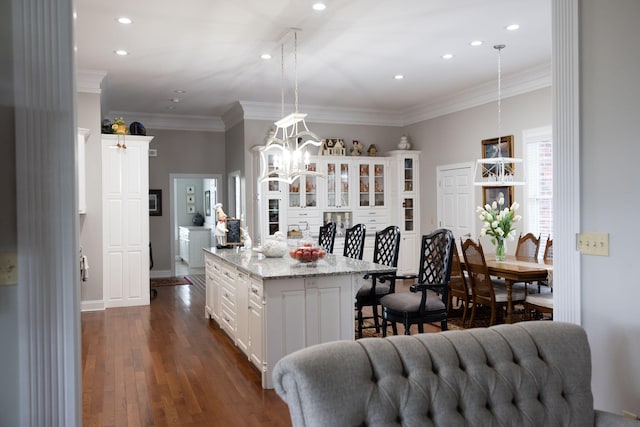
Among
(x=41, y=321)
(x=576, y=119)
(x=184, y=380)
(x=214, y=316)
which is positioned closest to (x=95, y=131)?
(x=214, y=316)

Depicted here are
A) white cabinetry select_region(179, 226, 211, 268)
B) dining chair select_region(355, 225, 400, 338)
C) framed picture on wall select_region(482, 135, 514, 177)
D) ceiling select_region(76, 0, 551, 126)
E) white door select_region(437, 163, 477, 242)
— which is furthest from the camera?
white cabinetry select_region(179, 226, 211, 268)

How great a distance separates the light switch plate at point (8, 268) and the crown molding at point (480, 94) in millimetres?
6101

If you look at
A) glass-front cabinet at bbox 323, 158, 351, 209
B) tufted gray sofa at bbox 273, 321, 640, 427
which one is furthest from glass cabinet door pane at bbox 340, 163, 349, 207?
tufted gray sofa at bbox 273, 321, 640, 427

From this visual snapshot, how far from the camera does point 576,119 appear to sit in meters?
2.51

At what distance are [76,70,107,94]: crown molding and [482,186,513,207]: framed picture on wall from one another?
17.6ft

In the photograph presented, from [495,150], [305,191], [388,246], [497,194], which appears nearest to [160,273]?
[305,191]

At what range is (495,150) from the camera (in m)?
7.27

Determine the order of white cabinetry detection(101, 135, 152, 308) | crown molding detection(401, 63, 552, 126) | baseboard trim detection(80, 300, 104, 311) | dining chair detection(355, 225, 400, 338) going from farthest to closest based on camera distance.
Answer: white cabinetry detection(101, 135, 152, 308)
baseboard trim detection(80, 300, 104, 311)
crown molding detection(401, 63, 552, 126)
dining chair detection(355, 225, 400, 338)

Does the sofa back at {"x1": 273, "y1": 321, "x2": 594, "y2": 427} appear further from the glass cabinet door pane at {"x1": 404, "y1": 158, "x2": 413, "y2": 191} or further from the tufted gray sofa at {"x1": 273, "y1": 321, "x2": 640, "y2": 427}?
the glass cabinet door pane at {"x1": 404, "y1": 158, "x2": 413, "y2": 191}

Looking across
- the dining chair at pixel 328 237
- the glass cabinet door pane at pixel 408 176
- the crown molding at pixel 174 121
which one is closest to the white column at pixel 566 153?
the dining chair at pixel 328 237

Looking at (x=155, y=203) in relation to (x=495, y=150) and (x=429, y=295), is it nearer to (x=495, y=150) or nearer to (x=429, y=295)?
(x=495, y=150)

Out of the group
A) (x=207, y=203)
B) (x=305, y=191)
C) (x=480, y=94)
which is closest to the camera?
(x=480, y=94)

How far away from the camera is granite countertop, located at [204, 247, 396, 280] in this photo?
12.4 ft

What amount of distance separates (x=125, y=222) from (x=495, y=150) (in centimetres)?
520
